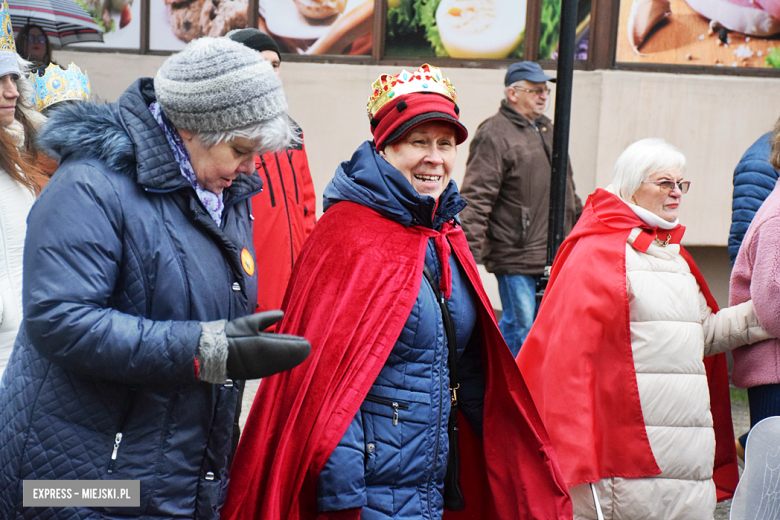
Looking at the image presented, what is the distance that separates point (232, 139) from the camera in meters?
2.19

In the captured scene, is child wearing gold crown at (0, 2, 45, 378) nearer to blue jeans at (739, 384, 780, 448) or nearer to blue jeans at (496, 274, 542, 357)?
blue jeans at (739, 384, 780, 448)

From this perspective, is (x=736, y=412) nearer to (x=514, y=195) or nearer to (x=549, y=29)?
(x=514, y=195)

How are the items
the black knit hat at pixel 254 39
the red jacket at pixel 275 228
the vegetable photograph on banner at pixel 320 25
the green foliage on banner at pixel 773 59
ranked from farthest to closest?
the vegetable photograph on banner at pixel 320 25
the green foliage on banner at pixel 773 59
the black knit hat at pixel 254 39
the red jacket at pixel 275 228

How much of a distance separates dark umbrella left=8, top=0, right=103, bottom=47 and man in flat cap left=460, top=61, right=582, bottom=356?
11.7ft

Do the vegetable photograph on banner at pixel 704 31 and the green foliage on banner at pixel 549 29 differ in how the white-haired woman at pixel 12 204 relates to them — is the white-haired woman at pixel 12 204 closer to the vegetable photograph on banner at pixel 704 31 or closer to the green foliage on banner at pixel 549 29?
the green foliage on banner at pixel 549 29

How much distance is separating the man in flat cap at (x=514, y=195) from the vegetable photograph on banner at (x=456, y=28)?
227 centimetres

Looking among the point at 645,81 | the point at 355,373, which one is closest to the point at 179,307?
the point at 355,373

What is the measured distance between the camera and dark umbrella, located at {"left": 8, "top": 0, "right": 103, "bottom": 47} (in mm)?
6812

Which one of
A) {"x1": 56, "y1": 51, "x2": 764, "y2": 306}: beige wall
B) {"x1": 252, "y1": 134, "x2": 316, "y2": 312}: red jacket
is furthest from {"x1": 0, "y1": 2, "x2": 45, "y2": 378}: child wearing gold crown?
{"x1": 56, "y1": 51, "x2": 764, "y2": 306}: beige wall

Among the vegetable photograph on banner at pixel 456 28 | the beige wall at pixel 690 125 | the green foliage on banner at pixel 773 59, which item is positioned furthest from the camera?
the vegetable photograph on banner at pixel 456 28

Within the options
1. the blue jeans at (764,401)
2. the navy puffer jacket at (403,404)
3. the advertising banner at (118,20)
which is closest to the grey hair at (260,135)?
the navy puffer jacket at (403,404)

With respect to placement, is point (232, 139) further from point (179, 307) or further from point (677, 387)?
point (677, 387)

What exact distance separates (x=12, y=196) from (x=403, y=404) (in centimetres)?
182

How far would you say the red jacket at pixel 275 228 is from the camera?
4254 millimetres
